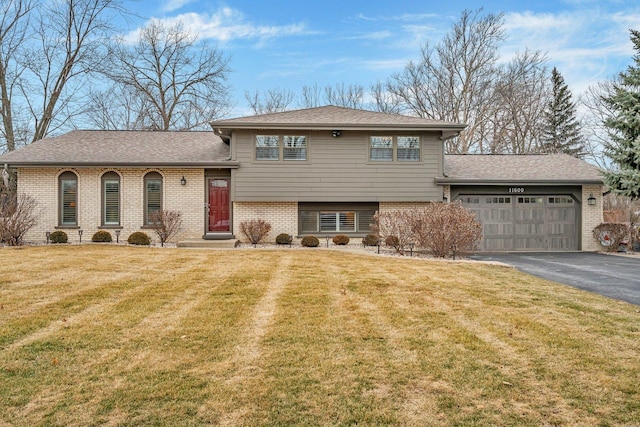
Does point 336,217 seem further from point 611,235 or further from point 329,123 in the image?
point 611,235

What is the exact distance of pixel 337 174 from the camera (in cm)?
1418

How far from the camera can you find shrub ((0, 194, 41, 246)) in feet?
39.8

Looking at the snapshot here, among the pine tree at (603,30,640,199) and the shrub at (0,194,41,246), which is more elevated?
the pine tree at (603,30,640,199)

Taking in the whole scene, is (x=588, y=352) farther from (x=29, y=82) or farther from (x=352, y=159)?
(x=29, y=82)

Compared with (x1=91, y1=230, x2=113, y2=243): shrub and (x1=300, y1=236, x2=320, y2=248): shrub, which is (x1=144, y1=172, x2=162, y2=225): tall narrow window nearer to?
(x1=91, y1=230, x2=113, y2=243): shrub

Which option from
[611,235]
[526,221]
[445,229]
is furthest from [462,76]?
[445,229]

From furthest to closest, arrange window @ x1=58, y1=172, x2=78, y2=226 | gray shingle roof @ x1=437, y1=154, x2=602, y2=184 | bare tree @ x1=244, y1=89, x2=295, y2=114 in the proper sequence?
1. bare tree @ x1=244, y1=89, x2=295, y2=114
2. gray shingle roof @ x1=437, y1=154, x2=602, y2=184
3. window @ x1=58, y1=172, x2=78, y2=226

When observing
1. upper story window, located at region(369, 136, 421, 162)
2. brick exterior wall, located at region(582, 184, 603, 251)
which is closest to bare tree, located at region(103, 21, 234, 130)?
upper story window, located at region(369, 136, 421, 162)

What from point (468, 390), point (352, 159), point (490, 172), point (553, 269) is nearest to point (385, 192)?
point (352, 159)

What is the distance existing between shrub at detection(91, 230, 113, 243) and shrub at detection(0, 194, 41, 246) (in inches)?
73.2

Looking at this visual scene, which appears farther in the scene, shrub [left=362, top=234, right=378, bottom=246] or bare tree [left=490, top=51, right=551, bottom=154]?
bare tree [left=490, top=51, right=551, bottom=154]

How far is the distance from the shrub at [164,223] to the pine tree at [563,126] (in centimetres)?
2797

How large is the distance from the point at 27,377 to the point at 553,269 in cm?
1033

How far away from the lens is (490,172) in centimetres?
1507
